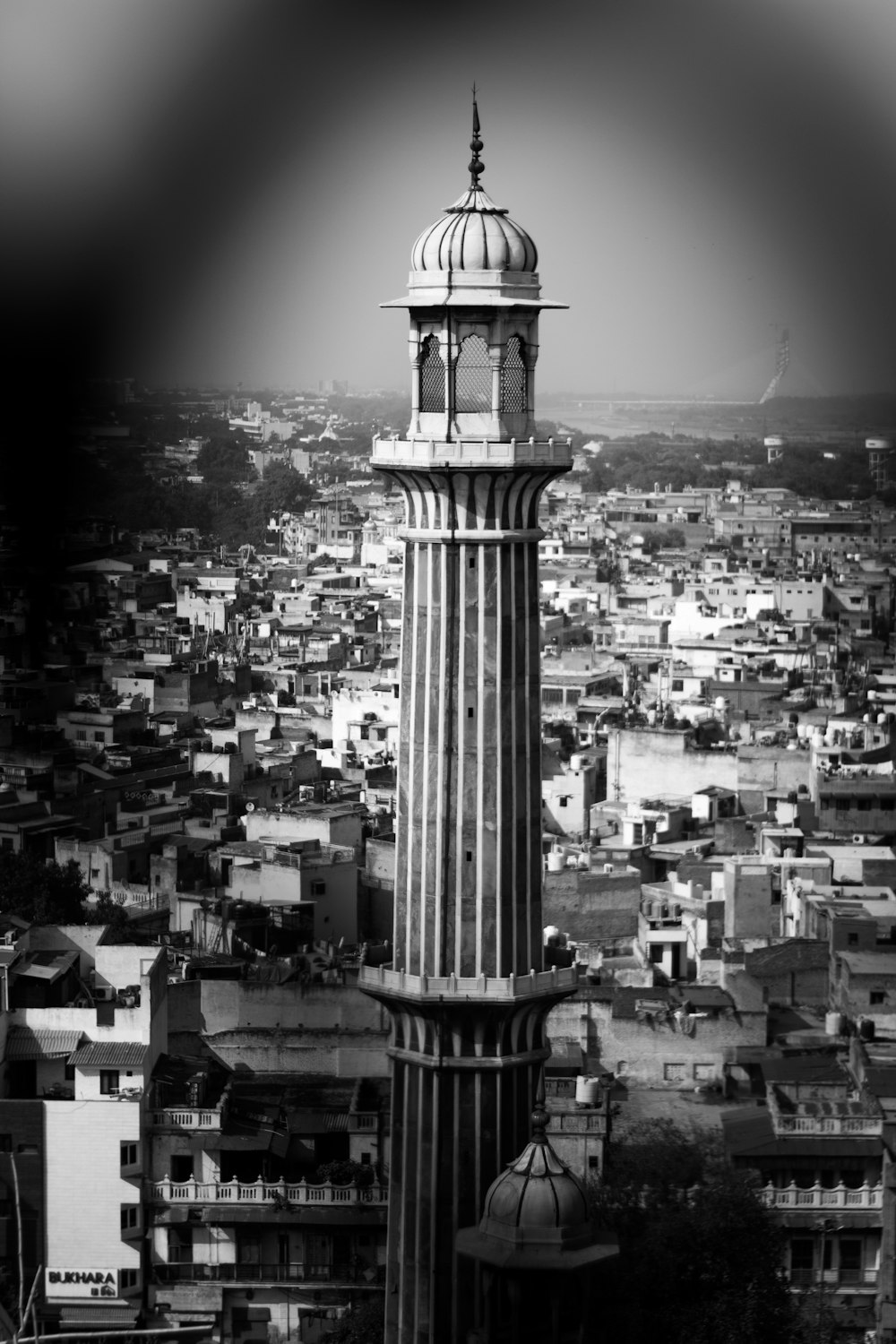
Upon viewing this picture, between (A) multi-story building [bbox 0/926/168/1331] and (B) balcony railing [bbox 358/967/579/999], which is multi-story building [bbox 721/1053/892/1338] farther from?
(B) balcony railing [bbox 358/967/579/999]

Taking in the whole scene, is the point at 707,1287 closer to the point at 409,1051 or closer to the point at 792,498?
the point at 409,1051

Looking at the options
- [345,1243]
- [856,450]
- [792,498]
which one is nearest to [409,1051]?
[345,1243]

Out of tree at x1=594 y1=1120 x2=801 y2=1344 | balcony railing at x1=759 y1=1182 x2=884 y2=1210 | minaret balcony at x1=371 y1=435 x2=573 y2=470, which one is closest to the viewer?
minaret balcony at x1=371 y1=435 x2=573 y2=470

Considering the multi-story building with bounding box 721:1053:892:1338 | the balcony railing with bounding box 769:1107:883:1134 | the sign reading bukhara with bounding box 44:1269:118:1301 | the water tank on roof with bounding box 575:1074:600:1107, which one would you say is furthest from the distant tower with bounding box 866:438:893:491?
the sign reading bukhara with bounding box 44:1269:118:1301

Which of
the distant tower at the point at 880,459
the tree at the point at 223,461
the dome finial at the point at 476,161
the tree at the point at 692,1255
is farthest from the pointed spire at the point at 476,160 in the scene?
the distant tower at the point at 880,459

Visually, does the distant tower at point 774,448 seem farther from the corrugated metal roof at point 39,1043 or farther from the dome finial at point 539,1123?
the dome finial at point 539,1123

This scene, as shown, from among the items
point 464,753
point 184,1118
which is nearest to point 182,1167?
point 184,1118
